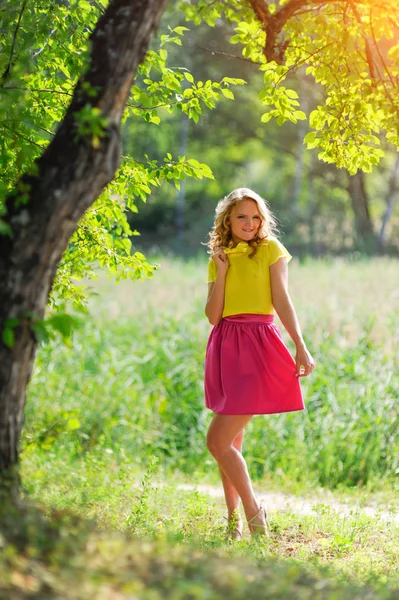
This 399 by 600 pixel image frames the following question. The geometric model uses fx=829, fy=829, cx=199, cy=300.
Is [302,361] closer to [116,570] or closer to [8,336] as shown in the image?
[8,336]

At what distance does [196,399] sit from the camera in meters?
7.97

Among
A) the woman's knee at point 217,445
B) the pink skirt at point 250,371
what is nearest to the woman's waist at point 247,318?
the pink skirt at point 250,371

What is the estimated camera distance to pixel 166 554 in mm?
2607

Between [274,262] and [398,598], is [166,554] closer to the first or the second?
[398,598]

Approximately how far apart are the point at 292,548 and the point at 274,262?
1559 millimetres

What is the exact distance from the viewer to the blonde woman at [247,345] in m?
4.26

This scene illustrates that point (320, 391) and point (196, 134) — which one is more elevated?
point (196, 134)

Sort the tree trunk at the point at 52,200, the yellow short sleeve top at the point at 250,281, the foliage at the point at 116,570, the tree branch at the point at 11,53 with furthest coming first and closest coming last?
the yellow short sleeve top at the point at 250,281 → the tree branch at the point at 11,53 → the tree trunk at the point at 52,200 → the foliage at the point at 116,570

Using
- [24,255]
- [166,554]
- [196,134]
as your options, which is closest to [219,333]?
[24,255]

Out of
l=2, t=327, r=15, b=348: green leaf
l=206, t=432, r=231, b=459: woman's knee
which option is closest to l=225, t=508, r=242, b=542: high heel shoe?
l=206, t=432, r=231, b=459: woman's knee

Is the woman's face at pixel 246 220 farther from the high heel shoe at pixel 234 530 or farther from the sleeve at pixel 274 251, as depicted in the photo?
the high heel shoe at pixel 234 530

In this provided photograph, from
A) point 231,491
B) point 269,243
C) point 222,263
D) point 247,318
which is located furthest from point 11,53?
point 231,491

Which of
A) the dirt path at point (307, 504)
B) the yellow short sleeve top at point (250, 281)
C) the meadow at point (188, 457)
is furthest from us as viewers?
the dirt path at point (307, 504)

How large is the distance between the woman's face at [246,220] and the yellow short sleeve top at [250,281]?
3.3 inches
